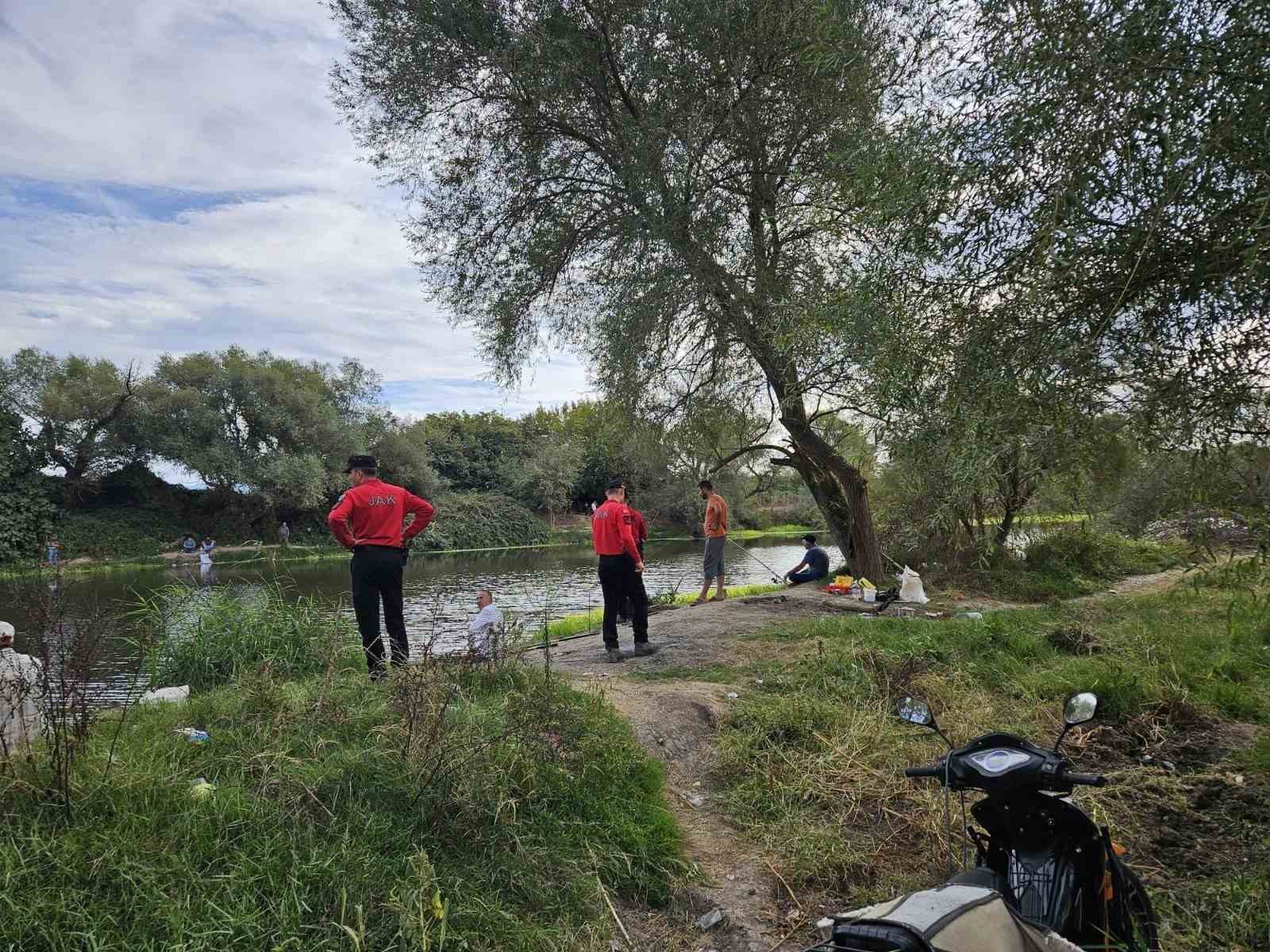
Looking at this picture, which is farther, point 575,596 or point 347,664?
point 575,596

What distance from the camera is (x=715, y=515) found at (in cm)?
1259

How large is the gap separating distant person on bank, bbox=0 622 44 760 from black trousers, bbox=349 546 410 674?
252 centimetres

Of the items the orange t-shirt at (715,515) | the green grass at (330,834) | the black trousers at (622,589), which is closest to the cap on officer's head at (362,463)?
the green grass at (330,834)

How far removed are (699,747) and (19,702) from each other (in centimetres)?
410

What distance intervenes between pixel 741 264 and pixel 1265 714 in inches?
319

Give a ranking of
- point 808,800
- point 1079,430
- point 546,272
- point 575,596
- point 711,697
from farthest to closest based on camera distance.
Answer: point 575,596 < point 546,272 < point 711,697 < point 808,800 < point 1079,430

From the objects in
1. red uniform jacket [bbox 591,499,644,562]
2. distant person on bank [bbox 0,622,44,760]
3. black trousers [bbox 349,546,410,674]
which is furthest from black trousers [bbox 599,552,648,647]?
distant person on bank [bbox 0,622,44,760]

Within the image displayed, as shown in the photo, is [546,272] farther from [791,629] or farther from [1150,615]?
[1150,615]

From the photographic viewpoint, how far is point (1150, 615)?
10.3 meters

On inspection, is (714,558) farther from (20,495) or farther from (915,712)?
(20,495)

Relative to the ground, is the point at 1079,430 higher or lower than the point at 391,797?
higher

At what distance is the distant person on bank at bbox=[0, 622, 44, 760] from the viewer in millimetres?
3527

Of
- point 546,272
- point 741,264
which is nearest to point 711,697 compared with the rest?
point 741,264

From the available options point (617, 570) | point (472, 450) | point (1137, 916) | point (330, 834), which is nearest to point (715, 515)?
point (617, 570)
